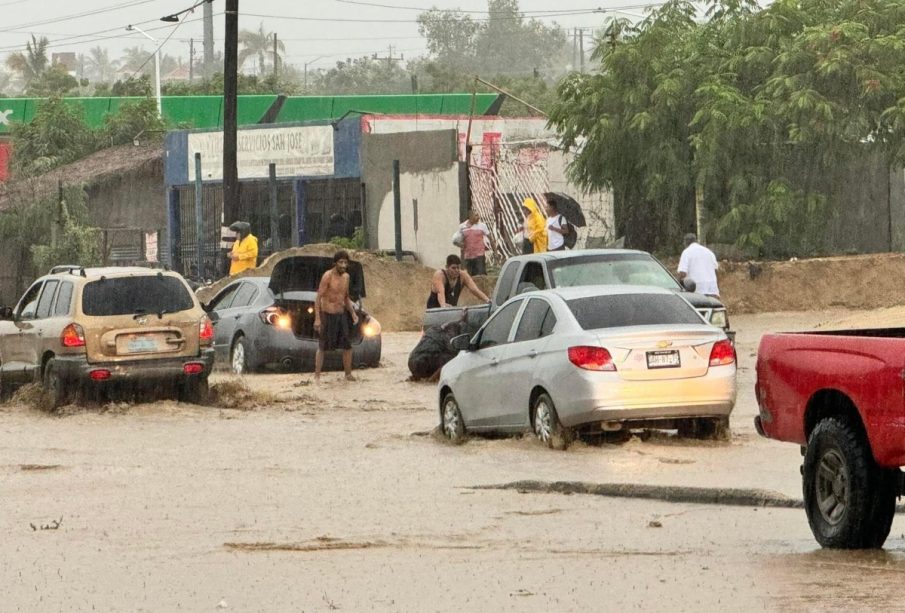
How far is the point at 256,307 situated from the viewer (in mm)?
25781

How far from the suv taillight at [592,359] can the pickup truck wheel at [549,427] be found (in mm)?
525

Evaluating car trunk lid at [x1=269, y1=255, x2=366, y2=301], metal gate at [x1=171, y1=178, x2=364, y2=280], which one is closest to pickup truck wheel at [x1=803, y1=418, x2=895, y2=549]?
car trunk lid at [x1=269, y1=255, x2=366, y2=301]

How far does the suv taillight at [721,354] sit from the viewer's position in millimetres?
15578

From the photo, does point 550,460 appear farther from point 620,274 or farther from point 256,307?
point 256,307

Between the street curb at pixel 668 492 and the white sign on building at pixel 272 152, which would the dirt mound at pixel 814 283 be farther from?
the street curb at pixel 668 492

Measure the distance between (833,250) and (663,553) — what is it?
26038 mm

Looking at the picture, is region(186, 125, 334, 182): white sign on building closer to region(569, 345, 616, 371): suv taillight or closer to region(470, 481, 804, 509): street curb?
region(569, 345, 616, 371): suv taillight

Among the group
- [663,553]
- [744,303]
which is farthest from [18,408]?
[744,303]

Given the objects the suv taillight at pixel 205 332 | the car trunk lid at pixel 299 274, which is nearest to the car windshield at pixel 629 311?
the suv taillight at pixel 205 332

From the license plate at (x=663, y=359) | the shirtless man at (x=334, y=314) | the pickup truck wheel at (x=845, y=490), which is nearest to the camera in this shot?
the pickup truck wheel at (x=845, y=490)

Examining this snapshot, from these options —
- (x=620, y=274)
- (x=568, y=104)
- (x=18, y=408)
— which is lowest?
(x=18, y=408)

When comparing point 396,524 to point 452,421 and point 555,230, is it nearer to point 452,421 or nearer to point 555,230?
point 452,421

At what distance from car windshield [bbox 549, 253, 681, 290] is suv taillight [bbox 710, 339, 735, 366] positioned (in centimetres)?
453

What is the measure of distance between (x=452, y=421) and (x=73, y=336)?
16.4 feet
